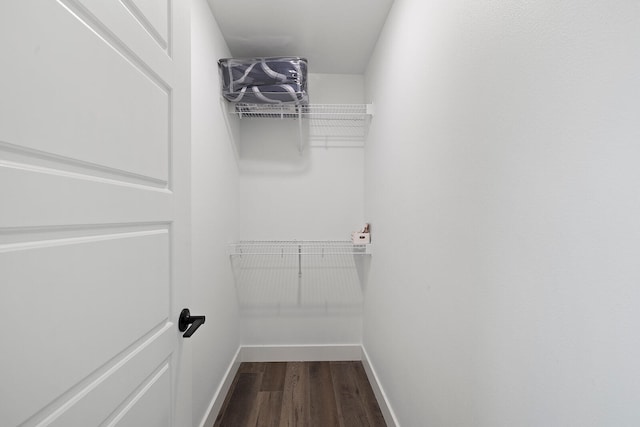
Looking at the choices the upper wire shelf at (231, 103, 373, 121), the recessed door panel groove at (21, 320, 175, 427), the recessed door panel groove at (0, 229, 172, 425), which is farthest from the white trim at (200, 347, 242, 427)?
the upper wire shelf at (231, 103, 373, 121)

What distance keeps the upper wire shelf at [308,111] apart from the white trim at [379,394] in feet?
6.14

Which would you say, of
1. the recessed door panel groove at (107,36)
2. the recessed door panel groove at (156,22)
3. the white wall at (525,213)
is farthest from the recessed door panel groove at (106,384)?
the white wall at (525,213)

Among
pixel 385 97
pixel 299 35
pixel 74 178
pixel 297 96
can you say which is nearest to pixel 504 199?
pixel 74 178

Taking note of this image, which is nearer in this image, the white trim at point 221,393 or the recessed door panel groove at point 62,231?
the recessed door panel groove at point 62,231

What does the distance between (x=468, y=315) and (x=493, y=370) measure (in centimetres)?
16

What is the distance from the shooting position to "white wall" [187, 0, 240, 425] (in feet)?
4.93

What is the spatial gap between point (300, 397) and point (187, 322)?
1.38 metres

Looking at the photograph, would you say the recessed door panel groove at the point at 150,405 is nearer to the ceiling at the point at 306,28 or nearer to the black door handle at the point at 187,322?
the black door handle at the point at 187,322

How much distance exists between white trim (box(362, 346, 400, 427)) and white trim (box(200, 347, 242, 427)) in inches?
40.0

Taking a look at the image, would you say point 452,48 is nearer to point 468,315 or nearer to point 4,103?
point 468,315

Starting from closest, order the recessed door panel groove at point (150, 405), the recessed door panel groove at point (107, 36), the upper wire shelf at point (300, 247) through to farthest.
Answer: the recessed door panel groove at point (107, 36)
the recessed door panel groove at point (150, 405)
the upper wire shelf at point (300, 247)

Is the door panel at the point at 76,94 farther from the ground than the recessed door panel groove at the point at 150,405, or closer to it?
farther from the ground

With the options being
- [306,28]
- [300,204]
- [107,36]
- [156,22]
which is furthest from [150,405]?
[306,28]

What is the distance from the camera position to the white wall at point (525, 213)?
476 millimetres
